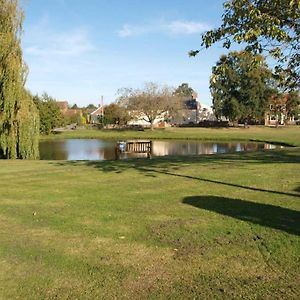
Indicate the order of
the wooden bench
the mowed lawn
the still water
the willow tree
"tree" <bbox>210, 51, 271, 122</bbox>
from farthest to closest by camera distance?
"tree" <bbox>210, 51, 271, 122</bbox> → the still water → the willow tree → the wooden bench → the mowed lawn

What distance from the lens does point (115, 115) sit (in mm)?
83500

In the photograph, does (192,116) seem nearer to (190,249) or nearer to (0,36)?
(0,36)

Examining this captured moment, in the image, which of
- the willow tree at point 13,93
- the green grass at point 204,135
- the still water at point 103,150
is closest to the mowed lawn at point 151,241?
the willow tree at point 13,93

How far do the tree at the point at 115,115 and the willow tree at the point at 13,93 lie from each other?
175 ft

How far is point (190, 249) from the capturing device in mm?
5949

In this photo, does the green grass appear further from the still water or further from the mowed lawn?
the mowed lawn

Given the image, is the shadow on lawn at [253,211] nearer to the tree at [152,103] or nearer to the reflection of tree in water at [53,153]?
the reflection of tree in water at [53,153]

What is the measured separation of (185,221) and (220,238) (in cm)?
112

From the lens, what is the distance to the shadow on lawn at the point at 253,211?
7043mm

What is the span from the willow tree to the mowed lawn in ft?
47.2

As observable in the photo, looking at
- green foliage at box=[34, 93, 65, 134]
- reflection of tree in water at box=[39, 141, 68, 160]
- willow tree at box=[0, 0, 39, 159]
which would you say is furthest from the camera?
green foliage at box=[34, 93, 65, 134]

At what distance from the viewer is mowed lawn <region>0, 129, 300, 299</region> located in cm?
475

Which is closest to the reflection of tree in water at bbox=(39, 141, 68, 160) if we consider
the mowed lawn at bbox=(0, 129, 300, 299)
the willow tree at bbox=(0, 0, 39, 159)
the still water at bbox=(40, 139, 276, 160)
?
the still water at bbox=(40, 139, 276, 160)

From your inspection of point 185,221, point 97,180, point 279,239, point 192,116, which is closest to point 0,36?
point 97,180
